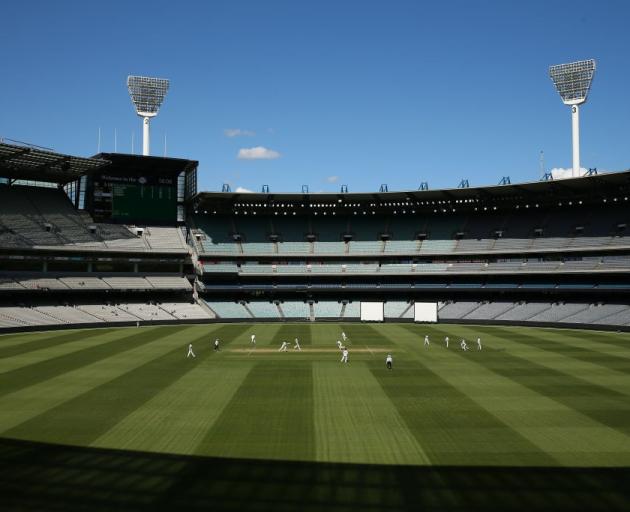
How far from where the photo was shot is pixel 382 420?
22.0 metres

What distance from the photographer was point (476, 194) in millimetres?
73250

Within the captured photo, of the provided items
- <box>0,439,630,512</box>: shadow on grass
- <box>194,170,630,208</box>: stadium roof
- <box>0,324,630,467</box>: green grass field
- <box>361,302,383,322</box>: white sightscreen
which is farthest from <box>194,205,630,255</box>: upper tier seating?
<box>0,439,630,512</box>: shadow on grass

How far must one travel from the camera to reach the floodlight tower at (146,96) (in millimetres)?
75062

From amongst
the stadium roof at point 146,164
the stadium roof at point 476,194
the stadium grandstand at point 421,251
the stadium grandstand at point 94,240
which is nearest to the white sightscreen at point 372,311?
the stadium grandstand at point 421,251

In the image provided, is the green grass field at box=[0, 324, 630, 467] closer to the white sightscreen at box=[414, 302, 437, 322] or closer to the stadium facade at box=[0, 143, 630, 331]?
the white sightscreen at box=[414, 302, 437, 322]

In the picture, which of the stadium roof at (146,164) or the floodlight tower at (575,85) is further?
the stadium roof at (146,164)

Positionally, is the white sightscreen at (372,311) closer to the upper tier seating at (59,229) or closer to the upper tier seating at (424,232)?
the upper tier seating at (424,232)

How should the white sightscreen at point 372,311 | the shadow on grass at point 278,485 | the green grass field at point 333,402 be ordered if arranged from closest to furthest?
the shadow on grass at point 278,485, the green grass field at point 333,402, the white sightscreen at point 372,311

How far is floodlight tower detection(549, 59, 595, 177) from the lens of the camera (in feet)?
222

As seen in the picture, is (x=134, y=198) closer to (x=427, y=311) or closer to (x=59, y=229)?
Answer: (x=59, y=229)

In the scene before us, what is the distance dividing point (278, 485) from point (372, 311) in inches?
2025

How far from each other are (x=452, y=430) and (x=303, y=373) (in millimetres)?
12949

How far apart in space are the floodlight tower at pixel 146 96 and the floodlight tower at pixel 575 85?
48.9 meters

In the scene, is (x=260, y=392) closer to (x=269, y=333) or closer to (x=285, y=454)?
(x=285, y=454)
